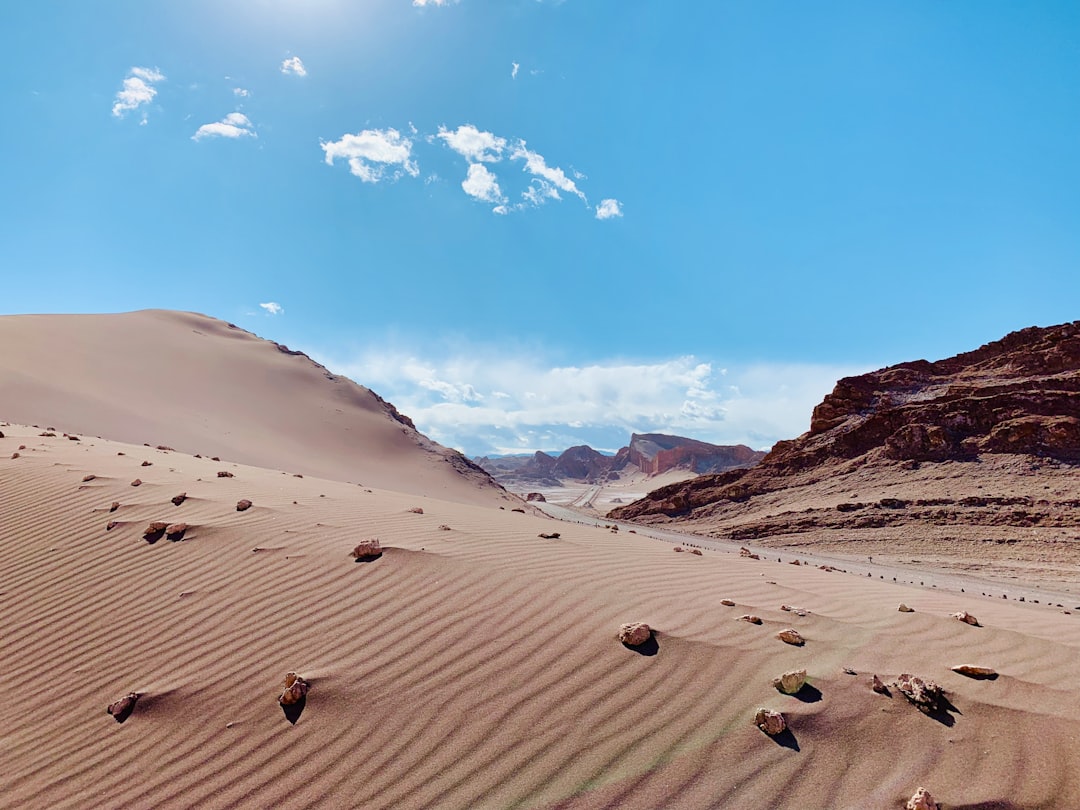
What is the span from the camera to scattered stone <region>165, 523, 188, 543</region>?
556cm

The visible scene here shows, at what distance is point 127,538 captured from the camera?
5.68 metres

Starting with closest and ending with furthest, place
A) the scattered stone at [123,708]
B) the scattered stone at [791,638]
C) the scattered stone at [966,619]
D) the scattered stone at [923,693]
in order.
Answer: the scattered stone at [923,693] → the scattered stone at [123,708] → the scattered stone at [791,638] → the scattered stone at [966,619]

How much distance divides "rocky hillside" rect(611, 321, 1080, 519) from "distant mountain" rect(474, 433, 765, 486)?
63.2m

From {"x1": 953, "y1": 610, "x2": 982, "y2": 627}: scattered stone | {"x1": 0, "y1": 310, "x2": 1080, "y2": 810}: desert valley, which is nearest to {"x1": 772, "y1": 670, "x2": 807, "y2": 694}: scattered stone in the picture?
{"x1": 0, "y1": 310, "x2": 1080, "y2": 810}: desert valley

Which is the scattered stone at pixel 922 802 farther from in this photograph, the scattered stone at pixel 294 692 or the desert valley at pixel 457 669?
the scattered stone at pixel 294 692

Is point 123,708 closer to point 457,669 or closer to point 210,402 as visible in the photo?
point 457,669

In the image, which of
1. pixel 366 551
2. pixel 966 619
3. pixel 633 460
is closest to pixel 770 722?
pixel 966 619

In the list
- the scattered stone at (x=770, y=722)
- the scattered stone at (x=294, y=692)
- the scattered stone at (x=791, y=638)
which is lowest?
the scattered stone at (x=294, y=692)

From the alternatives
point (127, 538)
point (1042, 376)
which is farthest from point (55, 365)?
point (1042, 376)

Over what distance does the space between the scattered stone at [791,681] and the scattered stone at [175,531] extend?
18.0 ft

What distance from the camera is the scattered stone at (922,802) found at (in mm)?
2369

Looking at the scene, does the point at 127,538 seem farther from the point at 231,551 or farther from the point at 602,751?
the point at 602,751

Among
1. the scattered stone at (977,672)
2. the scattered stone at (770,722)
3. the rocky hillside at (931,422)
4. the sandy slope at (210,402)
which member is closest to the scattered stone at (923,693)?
the scattered stone at (977,672)

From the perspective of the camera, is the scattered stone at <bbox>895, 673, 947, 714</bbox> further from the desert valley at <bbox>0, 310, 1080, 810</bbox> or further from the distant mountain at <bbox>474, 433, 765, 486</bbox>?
the distant mountain at <bbox>474, 433, 765, 486</bbox>
